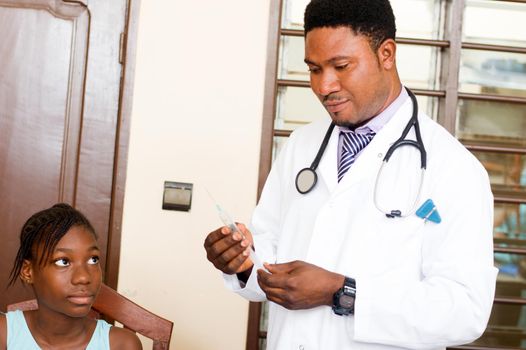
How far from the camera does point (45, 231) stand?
2.02 meters

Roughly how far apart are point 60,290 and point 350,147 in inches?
31.0

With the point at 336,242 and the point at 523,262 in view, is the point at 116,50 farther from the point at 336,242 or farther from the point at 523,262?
the point at 523,262

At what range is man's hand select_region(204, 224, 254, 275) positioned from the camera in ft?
5.80

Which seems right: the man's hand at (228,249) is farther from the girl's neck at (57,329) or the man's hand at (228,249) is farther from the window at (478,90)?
the window at (478,90)

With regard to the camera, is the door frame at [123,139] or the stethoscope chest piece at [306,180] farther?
the door frame at [123,139]

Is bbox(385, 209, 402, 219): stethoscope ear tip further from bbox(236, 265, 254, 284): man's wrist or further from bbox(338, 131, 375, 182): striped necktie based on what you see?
bbox(236, 265, 254, 284): man's wrist

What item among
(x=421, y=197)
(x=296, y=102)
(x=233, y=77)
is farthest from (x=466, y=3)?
(x=421, y=197)

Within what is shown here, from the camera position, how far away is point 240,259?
1.81 metres

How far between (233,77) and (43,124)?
0.72 meters

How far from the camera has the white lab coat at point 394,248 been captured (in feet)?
5.46

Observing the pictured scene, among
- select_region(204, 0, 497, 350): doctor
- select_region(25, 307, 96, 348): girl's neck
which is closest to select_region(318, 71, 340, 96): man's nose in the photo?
select_region(204, 0, 497, 350): doctor

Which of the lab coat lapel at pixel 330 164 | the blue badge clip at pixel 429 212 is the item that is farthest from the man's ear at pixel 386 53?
the blue badge clip at pixel 429 212

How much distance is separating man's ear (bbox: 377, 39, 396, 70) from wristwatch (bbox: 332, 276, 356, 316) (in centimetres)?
51

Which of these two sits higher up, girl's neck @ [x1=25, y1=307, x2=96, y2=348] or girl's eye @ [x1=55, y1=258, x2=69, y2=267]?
girl's eye @ [x1=55, y1=258, x2=69, y2=267]
